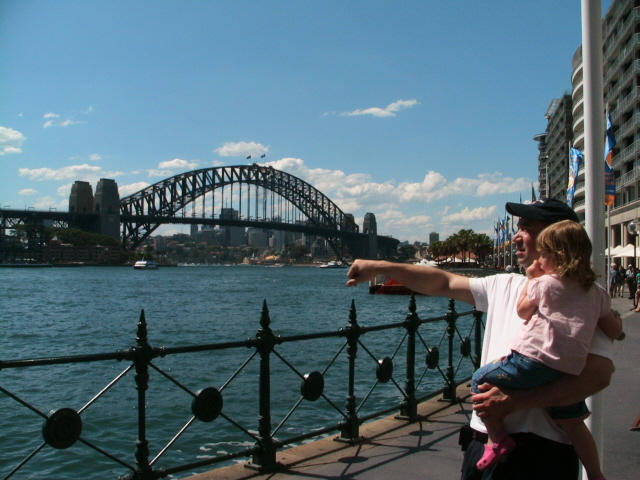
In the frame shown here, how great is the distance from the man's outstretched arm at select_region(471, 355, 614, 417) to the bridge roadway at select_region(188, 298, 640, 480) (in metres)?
2.62

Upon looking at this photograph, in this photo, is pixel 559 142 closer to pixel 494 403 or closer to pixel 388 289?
pixel 388 289

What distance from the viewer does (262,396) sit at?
207 inches

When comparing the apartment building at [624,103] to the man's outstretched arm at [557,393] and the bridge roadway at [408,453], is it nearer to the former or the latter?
the bridge roadway at [408,453]

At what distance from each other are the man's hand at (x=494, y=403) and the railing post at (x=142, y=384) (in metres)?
2.66

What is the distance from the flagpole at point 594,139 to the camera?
3033mm

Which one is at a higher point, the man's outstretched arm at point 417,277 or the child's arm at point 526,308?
the man's outstretched arm at point 417,277

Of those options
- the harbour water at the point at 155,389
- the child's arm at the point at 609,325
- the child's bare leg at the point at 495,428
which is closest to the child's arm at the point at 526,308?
the child's arm at the point at 609,325

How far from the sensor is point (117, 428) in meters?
9.54

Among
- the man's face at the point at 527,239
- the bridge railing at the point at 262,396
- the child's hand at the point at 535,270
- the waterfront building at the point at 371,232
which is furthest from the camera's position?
the waterfront building at the point at 371,232

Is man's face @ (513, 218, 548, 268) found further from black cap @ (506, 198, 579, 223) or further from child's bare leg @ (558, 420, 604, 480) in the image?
child's bare leg @ (558, 420, 604, 480)

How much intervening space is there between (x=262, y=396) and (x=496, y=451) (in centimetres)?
314

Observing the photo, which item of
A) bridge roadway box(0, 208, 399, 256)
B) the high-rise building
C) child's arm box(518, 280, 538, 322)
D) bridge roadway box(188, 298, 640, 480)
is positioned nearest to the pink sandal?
child's arm box(518, 280, 538, 322)

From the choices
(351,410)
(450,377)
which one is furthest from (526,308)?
(450,377)

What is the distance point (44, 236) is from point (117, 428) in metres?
128
